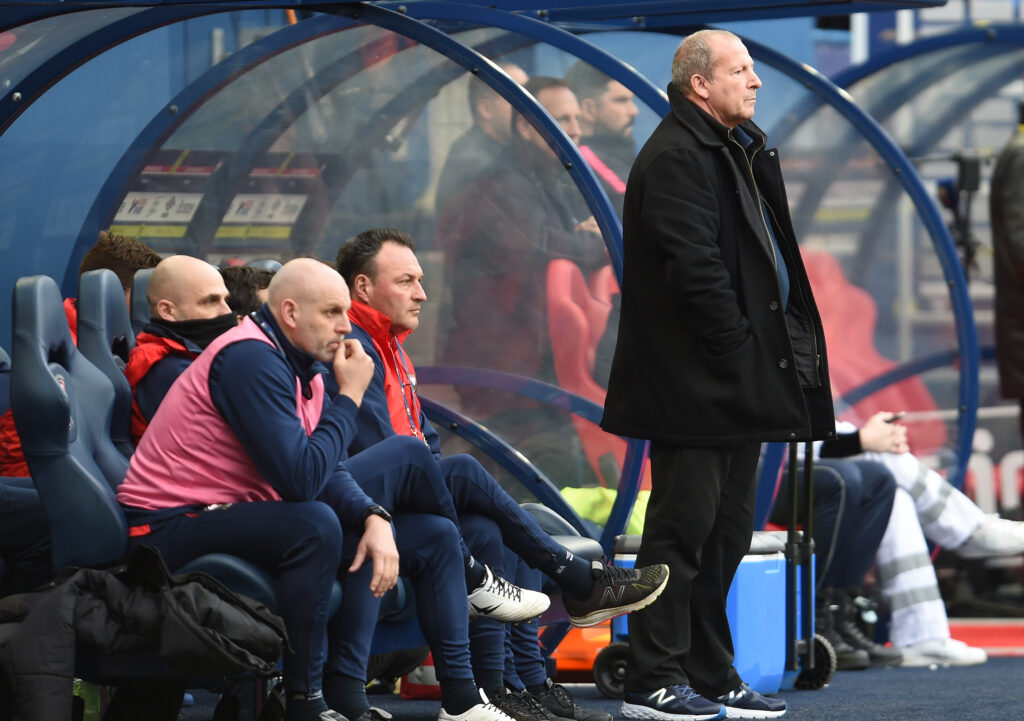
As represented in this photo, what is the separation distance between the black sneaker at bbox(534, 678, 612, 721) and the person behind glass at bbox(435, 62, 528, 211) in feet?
5.53

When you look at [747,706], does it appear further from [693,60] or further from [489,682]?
[693,60]

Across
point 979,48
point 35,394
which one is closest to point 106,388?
point 35,394

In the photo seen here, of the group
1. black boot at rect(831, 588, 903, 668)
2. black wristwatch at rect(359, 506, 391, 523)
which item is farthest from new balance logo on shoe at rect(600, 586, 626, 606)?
black boot at rect(831, 588, 903, 668)

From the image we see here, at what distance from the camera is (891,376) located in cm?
798

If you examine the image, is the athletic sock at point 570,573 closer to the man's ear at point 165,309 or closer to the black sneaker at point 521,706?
the black sneaker at point 521,706


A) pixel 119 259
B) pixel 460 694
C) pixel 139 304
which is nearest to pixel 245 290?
pixel 139 304

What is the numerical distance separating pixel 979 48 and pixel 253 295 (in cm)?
445

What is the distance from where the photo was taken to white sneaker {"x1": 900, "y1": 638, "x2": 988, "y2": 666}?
6660 millimetres

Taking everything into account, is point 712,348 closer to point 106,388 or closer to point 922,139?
point 106,388

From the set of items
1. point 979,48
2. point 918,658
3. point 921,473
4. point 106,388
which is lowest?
point 918,658


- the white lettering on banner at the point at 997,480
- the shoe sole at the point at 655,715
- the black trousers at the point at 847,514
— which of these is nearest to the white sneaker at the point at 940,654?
the black trousers at the point at 847,514

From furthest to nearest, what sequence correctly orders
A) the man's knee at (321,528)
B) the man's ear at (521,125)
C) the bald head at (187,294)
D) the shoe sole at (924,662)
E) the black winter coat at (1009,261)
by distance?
the black winter coat at (1009,261)
the shoe sole at (924,662)
the man's ear at (521,125)
the bald head at (187,294)
the man's knee at (321,528)

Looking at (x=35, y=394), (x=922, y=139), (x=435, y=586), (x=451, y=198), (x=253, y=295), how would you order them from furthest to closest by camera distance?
(x=922, y=139)
(x=451, y=198)
(x=253, y=295)
(x=435, y=586)
(x=35, y=394)

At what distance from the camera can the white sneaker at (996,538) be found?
6.91 metres
